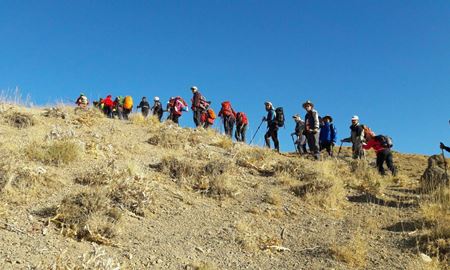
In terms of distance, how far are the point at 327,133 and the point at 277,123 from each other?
5.65 feet

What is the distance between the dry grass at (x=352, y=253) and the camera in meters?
7.26

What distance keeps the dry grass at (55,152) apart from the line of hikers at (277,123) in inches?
241

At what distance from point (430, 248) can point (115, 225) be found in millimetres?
5016

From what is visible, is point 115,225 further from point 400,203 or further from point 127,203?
point 400,203

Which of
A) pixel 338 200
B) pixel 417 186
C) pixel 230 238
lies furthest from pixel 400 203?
pixel 230 238

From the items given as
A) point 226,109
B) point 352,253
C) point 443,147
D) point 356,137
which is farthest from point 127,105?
point 352,253

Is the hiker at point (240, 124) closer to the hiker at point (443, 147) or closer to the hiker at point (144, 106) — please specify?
the hiker at point (144, 106)

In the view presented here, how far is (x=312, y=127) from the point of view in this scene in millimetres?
14875

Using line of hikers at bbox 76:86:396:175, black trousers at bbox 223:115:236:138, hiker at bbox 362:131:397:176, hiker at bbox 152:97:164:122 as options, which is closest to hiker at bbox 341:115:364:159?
line of hikers at bbox 76:86:396:175

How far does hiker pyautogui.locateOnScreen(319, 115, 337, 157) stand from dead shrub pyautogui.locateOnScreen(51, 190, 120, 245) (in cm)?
992

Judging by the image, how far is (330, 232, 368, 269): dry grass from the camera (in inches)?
286

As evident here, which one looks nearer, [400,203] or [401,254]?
[401,254]

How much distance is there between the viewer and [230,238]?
7.71m

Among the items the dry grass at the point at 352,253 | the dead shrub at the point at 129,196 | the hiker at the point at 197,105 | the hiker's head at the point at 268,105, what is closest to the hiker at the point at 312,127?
the hiker's head at the point at 268,105
